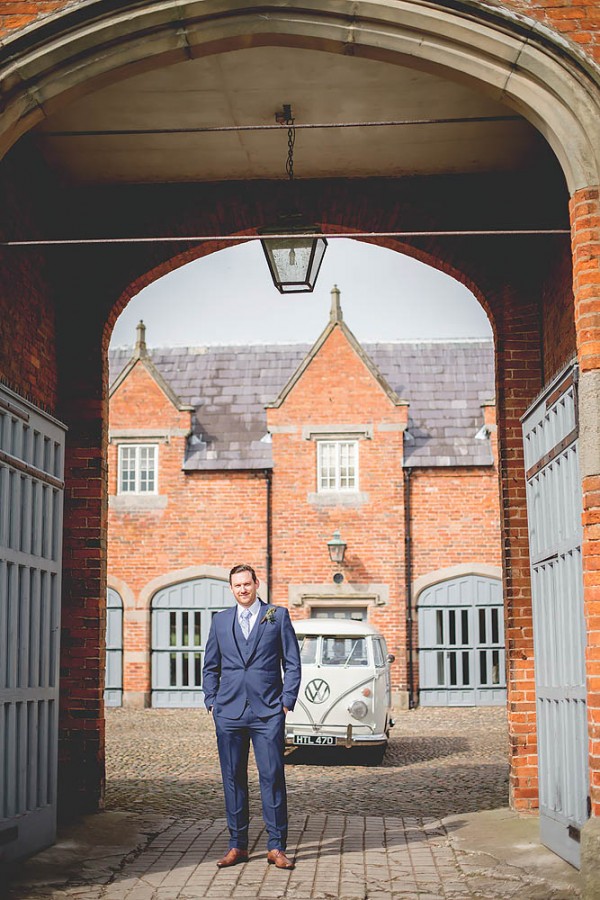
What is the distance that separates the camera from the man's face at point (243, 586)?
269 inches

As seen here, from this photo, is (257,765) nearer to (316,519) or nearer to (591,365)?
(591,365)

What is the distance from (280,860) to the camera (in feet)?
22.2

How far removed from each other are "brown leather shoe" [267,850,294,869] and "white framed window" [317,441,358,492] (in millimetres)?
17450

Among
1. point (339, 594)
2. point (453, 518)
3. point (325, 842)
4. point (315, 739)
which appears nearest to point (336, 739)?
point (315, 739)

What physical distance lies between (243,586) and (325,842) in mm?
2295

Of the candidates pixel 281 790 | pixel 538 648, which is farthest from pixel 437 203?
pixel 281 790

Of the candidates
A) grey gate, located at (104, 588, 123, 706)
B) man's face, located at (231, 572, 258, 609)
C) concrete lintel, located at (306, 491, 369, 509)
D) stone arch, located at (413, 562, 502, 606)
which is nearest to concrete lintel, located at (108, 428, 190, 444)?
concrete lintel, located at (306, 491, 369, 509)

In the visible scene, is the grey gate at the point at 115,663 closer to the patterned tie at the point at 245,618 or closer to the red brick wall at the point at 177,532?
the red brick wall at the point at 177,532

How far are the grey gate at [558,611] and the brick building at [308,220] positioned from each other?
3 cm

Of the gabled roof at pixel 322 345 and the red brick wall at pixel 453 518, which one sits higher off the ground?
the gabled roof at pixel 322 345

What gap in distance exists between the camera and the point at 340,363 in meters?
24.5

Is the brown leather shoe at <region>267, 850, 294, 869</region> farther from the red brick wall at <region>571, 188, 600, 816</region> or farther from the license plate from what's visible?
the license plate

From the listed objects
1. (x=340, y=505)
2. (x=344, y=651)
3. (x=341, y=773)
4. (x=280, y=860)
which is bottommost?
(x=341, y=773)

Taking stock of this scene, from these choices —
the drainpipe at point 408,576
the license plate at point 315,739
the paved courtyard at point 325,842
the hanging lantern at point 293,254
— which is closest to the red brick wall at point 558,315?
the hanging lantern at point 293,254
